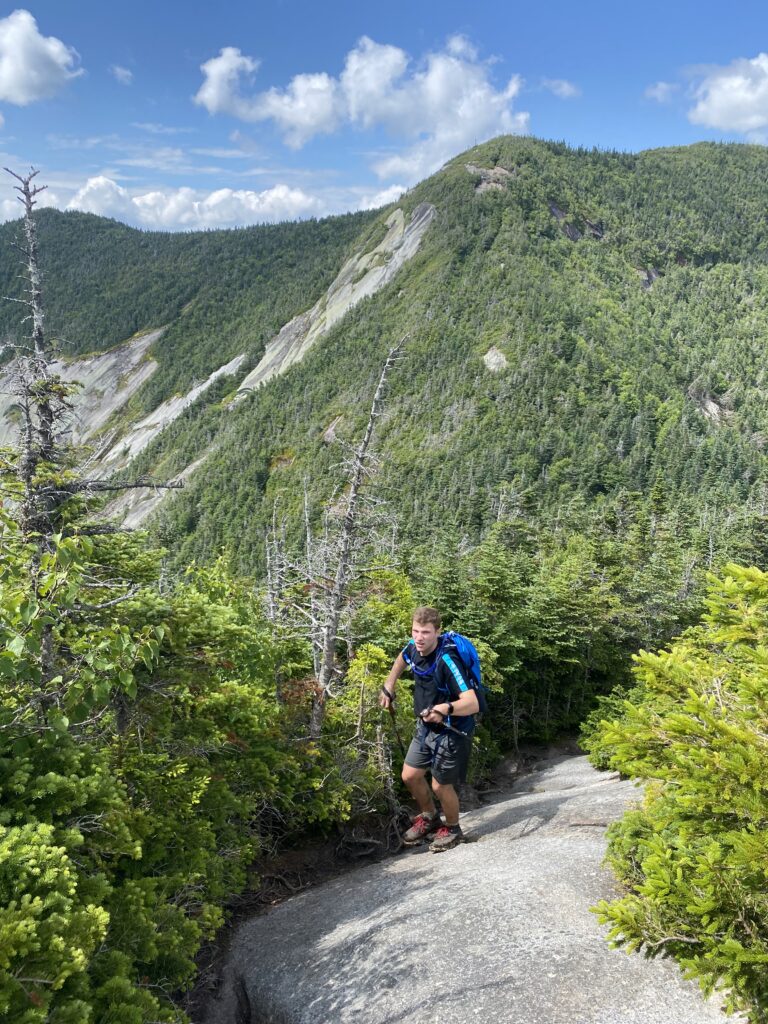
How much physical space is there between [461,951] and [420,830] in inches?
149

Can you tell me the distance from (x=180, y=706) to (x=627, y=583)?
91.5ft

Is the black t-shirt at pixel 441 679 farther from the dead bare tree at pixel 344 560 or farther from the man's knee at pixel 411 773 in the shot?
the dead bare tree at pixel 344 560

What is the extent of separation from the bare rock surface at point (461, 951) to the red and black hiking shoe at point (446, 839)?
16cm

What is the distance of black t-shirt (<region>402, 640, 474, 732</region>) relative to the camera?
307 inches

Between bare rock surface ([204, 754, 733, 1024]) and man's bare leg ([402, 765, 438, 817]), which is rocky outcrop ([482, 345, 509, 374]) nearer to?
man's bare leg ([402, 765, 438, 817])

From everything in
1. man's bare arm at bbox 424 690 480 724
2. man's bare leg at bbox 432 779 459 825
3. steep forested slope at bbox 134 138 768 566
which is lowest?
man's bare leg at bbox 432 779 459 825

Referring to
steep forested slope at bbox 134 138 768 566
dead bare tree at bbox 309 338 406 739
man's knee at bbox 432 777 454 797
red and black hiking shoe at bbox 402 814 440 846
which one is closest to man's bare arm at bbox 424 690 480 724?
man's knee at bbox 432 777 454 797

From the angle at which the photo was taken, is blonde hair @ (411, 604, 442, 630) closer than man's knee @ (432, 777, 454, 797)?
Yes

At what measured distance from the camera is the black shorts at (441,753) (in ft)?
26.8

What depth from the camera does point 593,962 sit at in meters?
5.75

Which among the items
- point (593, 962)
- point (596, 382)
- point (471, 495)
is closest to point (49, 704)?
point (593, 962)

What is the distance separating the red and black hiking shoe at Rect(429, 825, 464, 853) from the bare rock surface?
16 cm

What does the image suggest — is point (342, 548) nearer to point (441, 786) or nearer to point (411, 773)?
point (411, 773)

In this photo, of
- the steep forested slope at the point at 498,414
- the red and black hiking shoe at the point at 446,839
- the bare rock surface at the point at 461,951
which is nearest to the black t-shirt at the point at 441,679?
the bare rock surface at the point at 461,951
